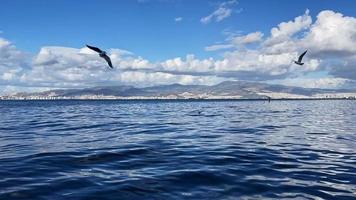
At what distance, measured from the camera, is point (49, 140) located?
33156 millimetres

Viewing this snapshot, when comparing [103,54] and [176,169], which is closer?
[176,169]

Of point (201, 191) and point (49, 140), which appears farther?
point (49, 140)

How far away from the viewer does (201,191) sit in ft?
53.7

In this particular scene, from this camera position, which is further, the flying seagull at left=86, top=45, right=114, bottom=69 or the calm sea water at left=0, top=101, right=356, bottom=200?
the flying seagull at left=86, top=45, right=114, bottom=69

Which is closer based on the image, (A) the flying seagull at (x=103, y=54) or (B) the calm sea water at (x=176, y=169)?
(B) the calm sea water at (x=176, y=169)

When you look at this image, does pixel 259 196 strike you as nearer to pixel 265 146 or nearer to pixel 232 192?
pixel 232 192

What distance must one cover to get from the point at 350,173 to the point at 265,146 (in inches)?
381

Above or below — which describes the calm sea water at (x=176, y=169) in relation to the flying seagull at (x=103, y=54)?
below

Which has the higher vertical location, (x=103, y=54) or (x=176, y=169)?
(x=103, y=54)

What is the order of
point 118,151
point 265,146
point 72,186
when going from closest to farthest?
point 72,186, point 118,151, point 265,146

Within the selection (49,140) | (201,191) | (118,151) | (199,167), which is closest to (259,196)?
(201,191)

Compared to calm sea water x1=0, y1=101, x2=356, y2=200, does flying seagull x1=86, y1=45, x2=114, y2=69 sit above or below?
above

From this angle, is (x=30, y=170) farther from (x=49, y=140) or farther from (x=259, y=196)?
(x=49, y=140)

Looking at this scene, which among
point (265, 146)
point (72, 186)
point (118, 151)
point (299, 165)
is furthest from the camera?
point (265, 146)
